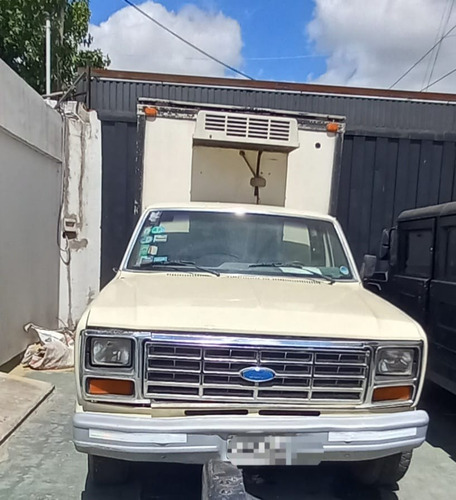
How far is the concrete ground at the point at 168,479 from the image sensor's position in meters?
3.55

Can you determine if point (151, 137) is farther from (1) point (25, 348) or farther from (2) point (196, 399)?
(2) point (196, 399)

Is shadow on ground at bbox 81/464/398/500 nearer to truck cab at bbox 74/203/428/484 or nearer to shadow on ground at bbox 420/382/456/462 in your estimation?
truck cab at bbox 74/203/428/484

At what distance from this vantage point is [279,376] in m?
2.88

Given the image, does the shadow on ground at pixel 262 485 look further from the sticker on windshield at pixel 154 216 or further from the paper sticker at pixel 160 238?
the sticker on windshield at pixel 154 216

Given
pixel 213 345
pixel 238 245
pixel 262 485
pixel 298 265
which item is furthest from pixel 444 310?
pixel 213 345

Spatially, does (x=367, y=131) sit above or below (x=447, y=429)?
A: above

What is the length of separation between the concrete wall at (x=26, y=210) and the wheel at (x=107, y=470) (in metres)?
3.05

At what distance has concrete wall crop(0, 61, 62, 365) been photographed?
5.99 m

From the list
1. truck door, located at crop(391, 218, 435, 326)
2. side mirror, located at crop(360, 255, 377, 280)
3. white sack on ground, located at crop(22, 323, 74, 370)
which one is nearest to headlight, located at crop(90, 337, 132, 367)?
side mirror, located at crop(360, 255, 377, 280)

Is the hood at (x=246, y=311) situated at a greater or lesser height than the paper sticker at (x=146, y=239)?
lesser

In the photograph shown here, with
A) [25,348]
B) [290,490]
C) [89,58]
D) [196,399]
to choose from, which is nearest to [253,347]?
[196,399]

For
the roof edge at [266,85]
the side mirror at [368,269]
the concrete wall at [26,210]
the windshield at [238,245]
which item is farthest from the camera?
the roof edge at [266,85]

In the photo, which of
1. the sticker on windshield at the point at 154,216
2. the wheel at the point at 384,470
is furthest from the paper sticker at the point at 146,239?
the wheel at the point at 384,470

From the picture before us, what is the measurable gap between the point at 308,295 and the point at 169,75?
713 centimetres
